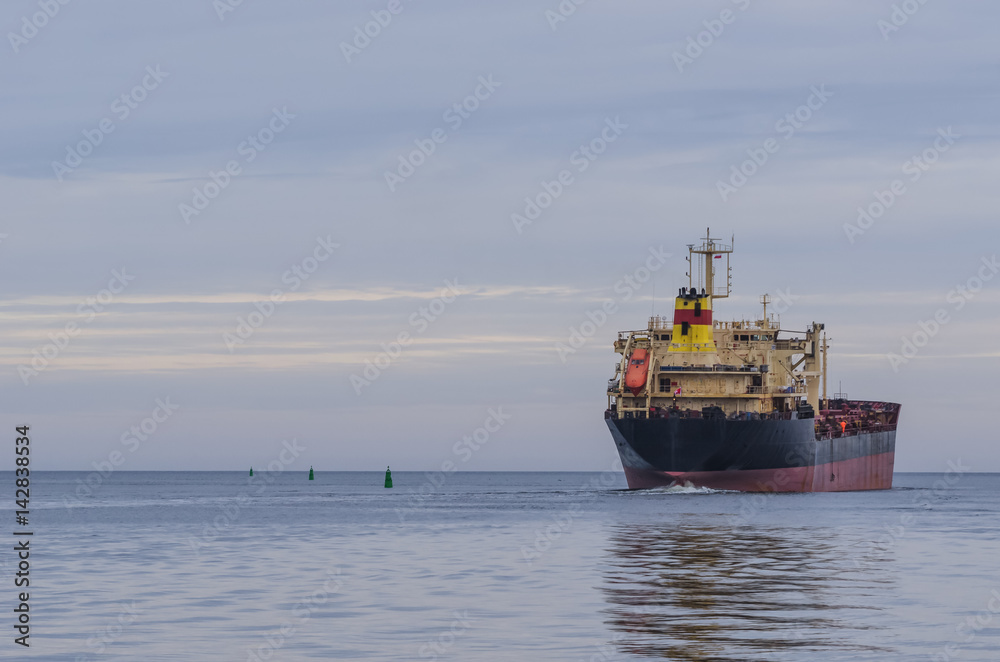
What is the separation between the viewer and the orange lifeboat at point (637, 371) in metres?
81.9

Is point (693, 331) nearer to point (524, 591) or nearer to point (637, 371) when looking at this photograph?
point (637, 371)

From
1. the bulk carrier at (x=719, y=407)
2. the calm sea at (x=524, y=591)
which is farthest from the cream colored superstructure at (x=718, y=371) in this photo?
the calm sea at (x=524, y=591)

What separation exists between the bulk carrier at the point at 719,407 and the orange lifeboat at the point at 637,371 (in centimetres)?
6

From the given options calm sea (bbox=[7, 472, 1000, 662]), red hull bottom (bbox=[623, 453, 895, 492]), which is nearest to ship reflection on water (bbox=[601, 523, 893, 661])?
calm sea (bbox=[7, 472, 1000, 662])

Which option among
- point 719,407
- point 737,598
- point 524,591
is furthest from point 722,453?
point 737,598

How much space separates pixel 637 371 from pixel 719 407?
5.25m

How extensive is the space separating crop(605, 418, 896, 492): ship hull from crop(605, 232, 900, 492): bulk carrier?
6 centimetres

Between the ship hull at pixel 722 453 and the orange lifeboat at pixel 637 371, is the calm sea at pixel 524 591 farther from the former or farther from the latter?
the orange lifeboat at pixel 637 371

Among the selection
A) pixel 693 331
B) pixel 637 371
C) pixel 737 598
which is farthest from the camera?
pixel 693 331

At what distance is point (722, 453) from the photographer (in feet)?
256

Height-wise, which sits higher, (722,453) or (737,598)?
(722,453)

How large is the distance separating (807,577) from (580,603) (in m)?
7.11

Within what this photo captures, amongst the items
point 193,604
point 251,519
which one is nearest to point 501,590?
point 193,604

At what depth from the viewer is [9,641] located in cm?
2444
